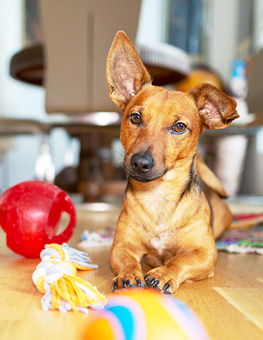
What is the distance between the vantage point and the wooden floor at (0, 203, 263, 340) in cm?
100

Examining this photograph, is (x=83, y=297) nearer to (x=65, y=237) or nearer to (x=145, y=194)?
(x=145, y=194)

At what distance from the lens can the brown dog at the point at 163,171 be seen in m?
1.45

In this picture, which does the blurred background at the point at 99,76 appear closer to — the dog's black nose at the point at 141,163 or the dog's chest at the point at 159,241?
the dog's chest at the point at 159,241

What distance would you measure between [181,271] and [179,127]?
535mm

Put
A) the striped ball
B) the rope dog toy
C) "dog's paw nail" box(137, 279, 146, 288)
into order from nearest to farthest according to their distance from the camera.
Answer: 1. the striped ball
2. the rope dog toy
3. "dog's paw nail" box(137, 279, 146, 288)

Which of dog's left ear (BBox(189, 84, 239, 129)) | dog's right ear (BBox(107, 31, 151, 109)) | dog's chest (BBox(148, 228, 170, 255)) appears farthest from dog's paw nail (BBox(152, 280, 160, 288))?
dog's right ear (BBox(107, 31, 151, 109))

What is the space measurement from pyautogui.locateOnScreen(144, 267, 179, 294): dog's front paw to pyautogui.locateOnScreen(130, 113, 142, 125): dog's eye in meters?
0.57

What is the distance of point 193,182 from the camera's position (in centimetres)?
170

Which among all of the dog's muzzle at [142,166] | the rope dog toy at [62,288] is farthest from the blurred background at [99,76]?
the rope dog toy at [62,288]

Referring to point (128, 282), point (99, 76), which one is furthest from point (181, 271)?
point (99, 76)

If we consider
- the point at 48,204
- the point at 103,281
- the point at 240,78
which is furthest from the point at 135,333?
the point at 240,78

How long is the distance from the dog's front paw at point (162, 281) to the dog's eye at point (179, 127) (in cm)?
53

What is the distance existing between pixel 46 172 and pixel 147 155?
293cm

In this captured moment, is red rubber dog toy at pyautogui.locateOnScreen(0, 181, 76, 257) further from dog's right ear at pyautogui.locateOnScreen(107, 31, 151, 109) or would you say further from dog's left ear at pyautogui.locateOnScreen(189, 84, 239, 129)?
dog's left ear at pyautogui.locateOnScreen(189, 84, 239, 129)
